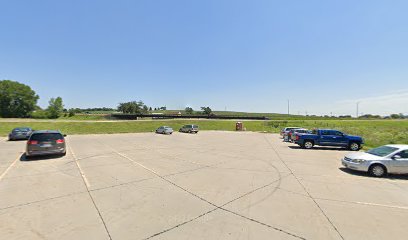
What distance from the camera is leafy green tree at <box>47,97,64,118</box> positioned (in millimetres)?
98719

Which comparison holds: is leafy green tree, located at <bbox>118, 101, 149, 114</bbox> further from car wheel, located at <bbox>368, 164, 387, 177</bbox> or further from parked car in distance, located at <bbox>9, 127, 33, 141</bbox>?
car wheel, located at <bbox>368, 164, 387, 177</bbox>

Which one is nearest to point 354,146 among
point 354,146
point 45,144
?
point 354,146

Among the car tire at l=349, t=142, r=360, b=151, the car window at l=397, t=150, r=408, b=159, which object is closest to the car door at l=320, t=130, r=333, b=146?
the car tire at l=349, t=142, r=360, b=151

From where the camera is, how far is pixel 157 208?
215 inches

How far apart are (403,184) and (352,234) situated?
19.8 ft

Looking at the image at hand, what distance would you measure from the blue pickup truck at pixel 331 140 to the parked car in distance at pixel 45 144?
1766 cm

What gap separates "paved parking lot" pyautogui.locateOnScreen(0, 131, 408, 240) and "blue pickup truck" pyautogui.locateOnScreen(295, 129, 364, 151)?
8995 mm

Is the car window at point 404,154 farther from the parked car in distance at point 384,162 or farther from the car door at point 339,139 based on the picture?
the car door at point 339,139

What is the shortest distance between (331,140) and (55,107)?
117 meters

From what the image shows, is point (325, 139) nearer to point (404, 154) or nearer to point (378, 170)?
point (404, 154)

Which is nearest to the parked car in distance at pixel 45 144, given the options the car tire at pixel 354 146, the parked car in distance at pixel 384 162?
the parked car in distance at pixel 384 162

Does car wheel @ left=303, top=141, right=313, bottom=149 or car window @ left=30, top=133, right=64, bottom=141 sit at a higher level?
car window @ left=30, top=133, right=64, bottom=141

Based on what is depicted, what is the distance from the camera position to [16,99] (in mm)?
80375

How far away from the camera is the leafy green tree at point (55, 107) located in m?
98.7
